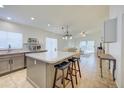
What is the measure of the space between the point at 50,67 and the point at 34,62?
603 mm

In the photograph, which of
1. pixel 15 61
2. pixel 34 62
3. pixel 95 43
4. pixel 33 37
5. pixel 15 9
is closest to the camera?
pixel 34 62

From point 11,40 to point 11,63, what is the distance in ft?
4.88

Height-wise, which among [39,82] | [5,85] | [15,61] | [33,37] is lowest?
[5,85]

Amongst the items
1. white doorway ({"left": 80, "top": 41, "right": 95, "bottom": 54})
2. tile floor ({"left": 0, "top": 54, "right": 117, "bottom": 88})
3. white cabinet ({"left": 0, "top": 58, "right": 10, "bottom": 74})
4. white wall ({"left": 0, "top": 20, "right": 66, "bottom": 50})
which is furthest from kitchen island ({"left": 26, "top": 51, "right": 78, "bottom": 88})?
white doorway ({"left": 80, "top": 41, "right": 95, "bottom": 54})

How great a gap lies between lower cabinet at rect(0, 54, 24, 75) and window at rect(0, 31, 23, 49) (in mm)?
911

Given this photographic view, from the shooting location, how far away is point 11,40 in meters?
5.05

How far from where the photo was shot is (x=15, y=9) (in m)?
3.49

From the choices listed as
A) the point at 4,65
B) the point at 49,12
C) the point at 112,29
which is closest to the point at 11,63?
the point at 4,65

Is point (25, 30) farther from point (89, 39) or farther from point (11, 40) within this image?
point (89, 39)

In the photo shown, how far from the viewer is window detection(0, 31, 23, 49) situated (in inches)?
181

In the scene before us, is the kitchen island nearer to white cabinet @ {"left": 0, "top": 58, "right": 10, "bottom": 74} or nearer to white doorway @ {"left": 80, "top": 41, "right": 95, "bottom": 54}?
white cabinet @ {"left": 0, "top": 58, "right": 10, "bottom": 74}

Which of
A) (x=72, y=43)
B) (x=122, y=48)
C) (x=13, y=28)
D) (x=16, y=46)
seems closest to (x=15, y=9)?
(x=13, y=28)

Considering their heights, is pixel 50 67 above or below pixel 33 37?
below
